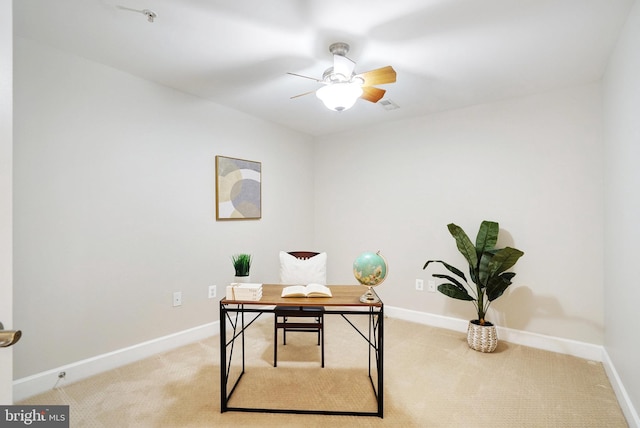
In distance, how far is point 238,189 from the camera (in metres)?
3.58

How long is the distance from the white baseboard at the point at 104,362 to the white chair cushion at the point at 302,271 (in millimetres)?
1027

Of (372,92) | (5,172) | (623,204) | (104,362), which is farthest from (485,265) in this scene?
(104,362)

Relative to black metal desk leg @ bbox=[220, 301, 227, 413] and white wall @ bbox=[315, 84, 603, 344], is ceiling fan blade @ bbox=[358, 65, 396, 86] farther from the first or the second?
black metal desk leg @ bbox=[220, 301, 227, 413]

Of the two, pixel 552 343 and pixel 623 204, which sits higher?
pixel 623 204

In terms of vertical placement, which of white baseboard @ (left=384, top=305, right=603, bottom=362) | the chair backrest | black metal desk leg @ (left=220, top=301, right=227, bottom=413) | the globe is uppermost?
the globe

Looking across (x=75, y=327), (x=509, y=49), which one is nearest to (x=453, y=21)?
(x=509, y=49)

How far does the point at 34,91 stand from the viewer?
2188 mm

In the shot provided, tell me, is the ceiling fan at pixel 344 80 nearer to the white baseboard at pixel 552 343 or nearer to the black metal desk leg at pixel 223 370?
the black metal desk leg at pixel 223 370

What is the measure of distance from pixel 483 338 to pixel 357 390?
141cm

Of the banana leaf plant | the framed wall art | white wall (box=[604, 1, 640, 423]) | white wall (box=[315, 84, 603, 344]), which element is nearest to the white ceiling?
white wall (box=[604, 1, 640, 423])

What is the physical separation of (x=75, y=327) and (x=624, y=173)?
408 cm

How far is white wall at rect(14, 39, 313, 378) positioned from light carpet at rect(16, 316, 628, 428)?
0.42 meters

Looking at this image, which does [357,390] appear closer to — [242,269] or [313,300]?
[313,300]

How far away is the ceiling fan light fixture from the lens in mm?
2098
